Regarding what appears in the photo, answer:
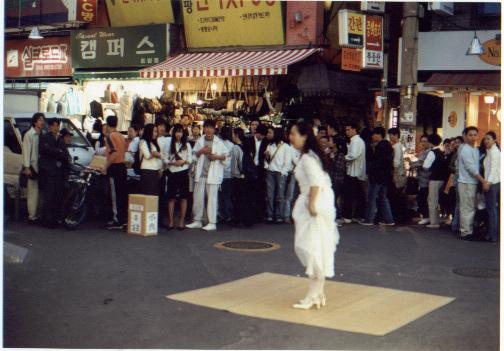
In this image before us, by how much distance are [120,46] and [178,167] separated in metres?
9.44

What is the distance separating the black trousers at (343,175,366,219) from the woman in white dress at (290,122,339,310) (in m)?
6.37

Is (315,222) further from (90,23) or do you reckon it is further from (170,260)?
(90,23)

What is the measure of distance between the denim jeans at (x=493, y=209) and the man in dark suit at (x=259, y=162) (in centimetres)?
398

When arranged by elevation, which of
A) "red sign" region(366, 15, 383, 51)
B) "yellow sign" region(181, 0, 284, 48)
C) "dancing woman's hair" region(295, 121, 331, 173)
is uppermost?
"yellow sign" region(181, 0, 284, 48)

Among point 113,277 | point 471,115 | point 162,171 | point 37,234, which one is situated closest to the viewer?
point 113,277

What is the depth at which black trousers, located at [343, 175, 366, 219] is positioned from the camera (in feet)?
45.2

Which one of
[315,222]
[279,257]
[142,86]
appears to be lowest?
[279,257]

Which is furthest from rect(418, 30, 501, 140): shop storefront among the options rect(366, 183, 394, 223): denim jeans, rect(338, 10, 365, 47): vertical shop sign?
rect(366, 183, 394, 223): denim jeans

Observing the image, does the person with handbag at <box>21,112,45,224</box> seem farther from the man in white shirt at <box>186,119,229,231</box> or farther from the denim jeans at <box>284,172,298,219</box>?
the denim jeans at <box>284,172,298,219</box>

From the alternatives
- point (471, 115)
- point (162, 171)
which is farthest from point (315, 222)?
point (471, 115)

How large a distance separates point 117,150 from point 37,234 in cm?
181

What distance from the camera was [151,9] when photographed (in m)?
20.4

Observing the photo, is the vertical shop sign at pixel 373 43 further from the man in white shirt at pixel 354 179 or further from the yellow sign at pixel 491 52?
the man in white shirt at pixel 354 179

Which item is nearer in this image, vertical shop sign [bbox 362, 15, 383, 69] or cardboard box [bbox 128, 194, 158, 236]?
cardboard box [bbox 128, 194, 158, 236]
